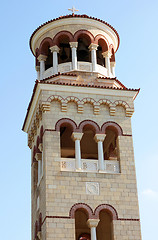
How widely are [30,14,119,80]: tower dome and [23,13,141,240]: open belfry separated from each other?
50 mm

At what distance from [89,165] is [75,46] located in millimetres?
6354

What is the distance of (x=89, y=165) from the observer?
2636 centimetres

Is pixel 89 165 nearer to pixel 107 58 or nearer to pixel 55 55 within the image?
pixel 55 55

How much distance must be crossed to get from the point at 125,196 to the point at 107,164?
1746mm

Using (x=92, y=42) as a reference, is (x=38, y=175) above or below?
below

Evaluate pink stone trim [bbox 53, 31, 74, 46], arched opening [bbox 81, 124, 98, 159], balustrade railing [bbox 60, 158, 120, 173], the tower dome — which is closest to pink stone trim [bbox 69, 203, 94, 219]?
balustrade railing [bbox 60, 158, 120, 173]

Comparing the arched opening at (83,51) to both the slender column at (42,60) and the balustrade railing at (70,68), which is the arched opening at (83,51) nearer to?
the balustrade railing at (70,68)

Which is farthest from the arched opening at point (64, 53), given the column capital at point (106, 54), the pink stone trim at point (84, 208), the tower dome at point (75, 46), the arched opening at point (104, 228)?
the pink stone trim at point (84, 208)

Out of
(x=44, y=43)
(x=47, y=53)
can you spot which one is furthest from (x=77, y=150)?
(x=44, y=43)

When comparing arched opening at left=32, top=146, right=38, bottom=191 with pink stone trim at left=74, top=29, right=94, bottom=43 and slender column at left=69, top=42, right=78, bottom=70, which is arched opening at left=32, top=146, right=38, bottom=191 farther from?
A: pink stone trim at left=74, top=29, right=94, bottom=43

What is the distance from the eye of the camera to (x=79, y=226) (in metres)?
28.0

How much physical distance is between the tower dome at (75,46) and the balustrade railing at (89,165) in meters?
4.78

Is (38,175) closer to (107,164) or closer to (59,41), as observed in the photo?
(107,164)

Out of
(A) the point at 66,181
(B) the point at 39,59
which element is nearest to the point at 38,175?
(A) the point at 66,181
